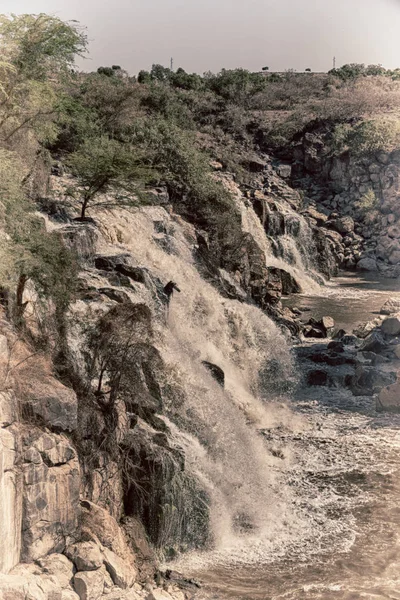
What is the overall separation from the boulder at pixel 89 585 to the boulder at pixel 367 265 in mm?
27020

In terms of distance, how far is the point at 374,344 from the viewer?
20547 millimetres

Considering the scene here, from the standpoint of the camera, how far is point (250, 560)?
10711 millimetres

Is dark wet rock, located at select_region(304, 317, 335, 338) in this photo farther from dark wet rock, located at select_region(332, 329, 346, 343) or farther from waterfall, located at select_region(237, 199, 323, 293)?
waterfall, located at select_region(237, 199, 323, 293)

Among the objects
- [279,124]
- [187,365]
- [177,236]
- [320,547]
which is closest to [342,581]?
[320,547]

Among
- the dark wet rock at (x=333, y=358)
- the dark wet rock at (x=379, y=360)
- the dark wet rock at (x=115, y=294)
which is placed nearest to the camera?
the dark wet rock at (x=115, y=294)

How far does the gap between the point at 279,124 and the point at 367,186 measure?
27.4 feet

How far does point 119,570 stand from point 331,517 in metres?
4.91

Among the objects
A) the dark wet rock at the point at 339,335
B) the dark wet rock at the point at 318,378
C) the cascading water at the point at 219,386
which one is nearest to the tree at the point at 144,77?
the cascading water at the point at 219,386

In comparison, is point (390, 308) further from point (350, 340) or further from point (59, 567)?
point (59, 567)

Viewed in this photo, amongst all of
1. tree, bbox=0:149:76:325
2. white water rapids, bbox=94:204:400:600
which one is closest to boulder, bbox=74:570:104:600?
white water rapids, bbox=94:204:400:600

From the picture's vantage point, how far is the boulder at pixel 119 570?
26.6ft

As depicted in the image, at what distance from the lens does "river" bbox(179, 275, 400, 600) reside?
9.93 m

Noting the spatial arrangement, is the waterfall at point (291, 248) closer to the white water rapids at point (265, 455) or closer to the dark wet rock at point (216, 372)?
the white water rapids at point (265, 455)

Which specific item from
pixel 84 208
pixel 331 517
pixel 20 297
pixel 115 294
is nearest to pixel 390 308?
pixel 84 208
